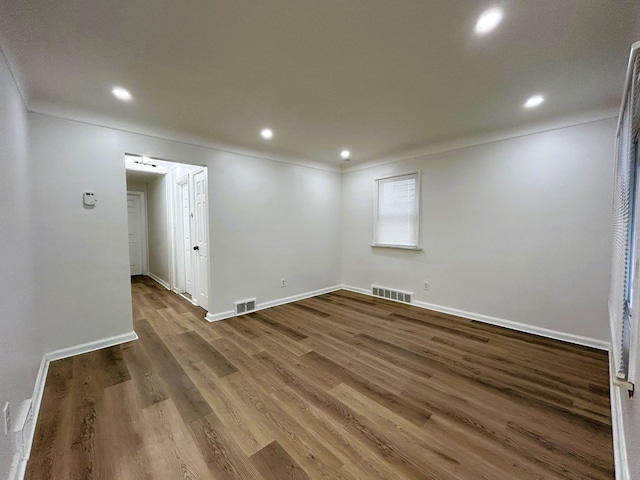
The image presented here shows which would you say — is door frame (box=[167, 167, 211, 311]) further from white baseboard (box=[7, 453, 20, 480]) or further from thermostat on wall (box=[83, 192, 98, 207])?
white baseboard (box=[7, 453, 20, 480])

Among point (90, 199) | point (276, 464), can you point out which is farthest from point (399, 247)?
point (90, 199)

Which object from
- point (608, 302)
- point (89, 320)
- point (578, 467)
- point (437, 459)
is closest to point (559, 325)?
point (608, 302)

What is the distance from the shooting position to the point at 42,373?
7.42 feet

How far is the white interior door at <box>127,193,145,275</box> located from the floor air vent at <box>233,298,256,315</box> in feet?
15.5

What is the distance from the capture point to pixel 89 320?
9.03ft

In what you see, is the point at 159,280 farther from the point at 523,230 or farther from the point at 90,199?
the point at 523,230

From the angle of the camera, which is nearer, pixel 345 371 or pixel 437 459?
pixel 437 459

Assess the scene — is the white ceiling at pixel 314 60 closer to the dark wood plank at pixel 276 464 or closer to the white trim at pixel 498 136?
the white trim at pixel 498 136

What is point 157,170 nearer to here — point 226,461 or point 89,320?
point 89,320

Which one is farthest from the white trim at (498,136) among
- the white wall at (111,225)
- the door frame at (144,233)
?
the door frame at (144,233)

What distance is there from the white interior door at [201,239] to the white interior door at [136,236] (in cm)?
381

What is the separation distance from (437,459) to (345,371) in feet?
3.31

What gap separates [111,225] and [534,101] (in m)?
4.62

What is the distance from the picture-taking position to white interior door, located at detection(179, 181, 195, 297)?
14.8ft
